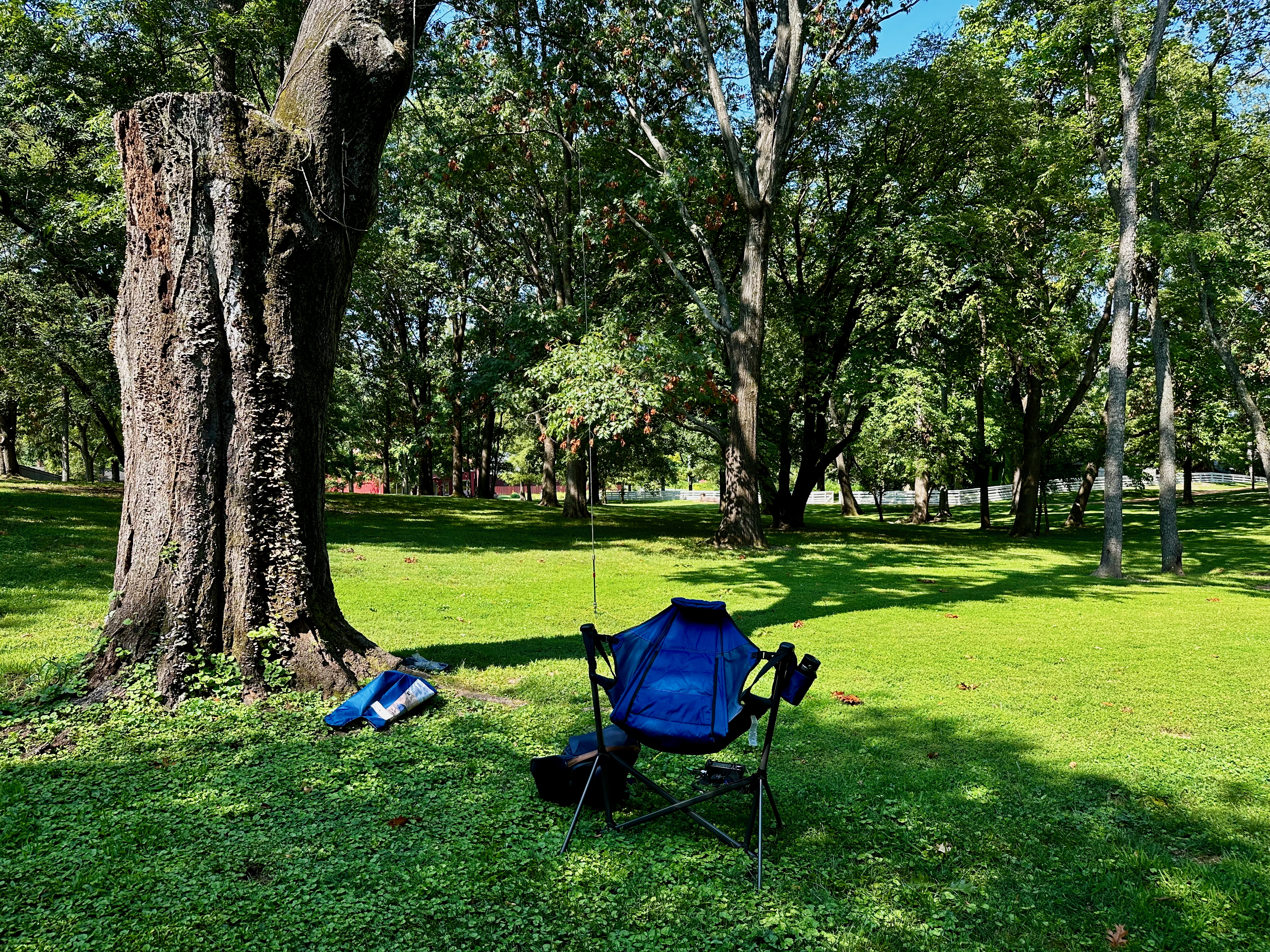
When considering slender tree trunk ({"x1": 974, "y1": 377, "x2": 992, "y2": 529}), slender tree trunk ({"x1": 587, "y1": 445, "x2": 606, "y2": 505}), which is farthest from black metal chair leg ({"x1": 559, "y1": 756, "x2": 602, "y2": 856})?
slender tree trunk ({"x1": 974, "y1": 377, "x2": 992, "y2": 529})

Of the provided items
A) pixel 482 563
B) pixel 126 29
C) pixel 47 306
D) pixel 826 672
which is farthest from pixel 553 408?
pixel 47 306

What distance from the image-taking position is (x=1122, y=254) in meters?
14.0

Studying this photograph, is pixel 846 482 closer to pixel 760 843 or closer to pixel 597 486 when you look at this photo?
pixel 597 486

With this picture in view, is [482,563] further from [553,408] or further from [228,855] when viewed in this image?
[228,855]

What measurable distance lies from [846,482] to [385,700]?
2708 centimetres

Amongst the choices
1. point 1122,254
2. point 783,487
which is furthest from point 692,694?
point 783,487

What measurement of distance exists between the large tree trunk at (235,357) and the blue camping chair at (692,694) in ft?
8.16

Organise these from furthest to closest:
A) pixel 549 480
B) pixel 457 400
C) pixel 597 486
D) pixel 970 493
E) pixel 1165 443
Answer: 1. pixel 970 493
2. pixel 597 486
3. pixel 549 480
4. pixel 457 400
5. pixel 1165 443

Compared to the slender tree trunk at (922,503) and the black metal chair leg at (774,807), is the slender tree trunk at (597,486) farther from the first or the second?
the black metal chair leg at (774,807)

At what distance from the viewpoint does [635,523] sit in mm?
24578

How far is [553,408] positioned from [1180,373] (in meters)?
20.4

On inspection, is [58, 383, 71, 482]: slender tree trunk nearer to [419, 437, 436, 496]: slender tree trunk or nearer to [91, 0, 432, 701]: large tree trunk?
[419, 437, 436, 496]: slender tree trunk

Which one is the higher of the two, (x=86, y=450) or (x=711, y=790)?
(x=86, y=450)

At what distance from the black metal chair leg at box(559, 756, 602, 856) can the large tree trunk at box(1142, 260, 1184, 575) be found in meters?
15.2
